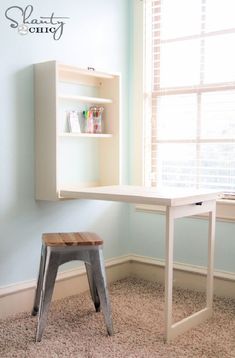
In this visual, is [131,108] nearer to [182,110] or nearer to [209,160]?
[182,110]

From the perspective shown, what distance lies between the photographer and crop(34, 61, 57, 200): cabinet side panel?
10.0ft

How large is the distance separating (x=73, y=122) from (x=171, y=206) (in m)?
1.14

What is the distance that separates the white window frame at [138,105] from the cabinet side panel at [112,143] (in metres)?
0.34

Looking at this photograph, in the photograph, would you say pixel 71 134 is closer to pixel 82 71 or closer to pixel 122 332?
pixel 82 71

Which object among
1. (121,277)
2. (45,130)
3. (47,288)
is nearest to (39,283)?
(47,288)

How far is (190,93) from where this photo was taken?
11.8ft

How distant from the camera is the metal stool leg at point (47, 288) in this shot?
8.70 feet

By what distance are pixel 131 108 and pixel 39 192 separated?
118cm

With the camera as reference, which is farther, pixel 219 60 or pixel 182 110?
pixel 182 110

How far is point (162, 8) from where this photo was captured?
373cm

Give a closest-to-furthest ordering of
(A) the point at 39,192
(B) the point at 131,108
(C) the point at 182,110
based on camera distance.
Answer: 1. (A) the point at 39,192
2. (C) the point at 182,110
3. (B) the point at 131,108

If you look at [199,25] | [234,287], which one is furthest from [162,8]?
[234,287]
